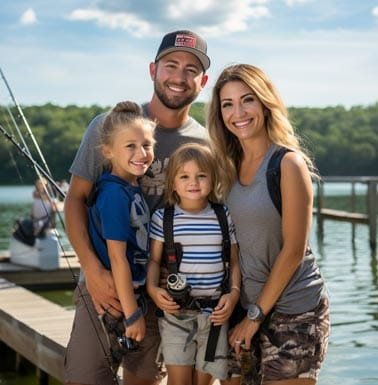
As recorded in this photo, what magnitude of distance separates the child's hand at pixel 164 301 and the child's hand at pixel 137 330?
0.38 ft

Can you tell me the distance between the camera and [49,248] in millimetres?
12445

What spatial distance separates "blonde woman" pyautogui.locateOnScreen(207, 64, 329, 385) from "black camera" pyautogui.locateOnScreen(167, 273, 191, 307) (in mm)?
231

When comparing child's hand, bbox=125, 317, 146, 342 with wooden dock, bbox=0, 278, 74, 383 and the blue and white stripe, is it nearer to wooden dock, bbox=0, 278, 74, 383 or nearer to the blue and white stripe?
the blue and white stripe

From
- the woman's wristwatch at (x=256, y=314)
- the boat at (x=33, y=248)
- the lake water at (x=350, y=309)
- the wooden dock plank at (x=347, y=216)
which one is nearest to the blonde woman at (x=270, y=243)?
the woman's wristwatch at (x=256, y=314)

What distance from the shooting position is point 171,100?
3.86 m

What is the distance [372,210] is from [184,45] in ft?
48.8

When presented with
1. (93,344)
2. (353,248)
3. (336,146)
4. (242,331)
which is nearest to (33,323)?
(93,344)

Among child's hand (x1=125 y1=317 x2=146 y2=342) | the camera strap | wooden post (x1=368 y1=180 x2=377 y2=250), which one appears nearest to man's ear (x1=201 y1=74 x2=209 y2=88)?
the camera strap

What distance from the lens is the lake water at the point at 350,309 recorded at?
7723 millimetres

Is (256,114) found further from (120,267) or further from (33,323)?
(33,323)

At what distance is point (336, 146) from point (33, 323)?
242 feet

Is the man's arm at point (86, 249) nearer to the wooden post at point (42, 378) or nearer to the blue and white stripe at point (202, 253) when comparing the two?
the blue and white stripe at point (202, 253)

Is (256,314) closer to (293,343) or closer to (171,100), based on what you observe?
(293,343)

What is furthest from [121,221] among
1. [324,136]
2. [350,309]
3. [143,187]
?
[324,136]
